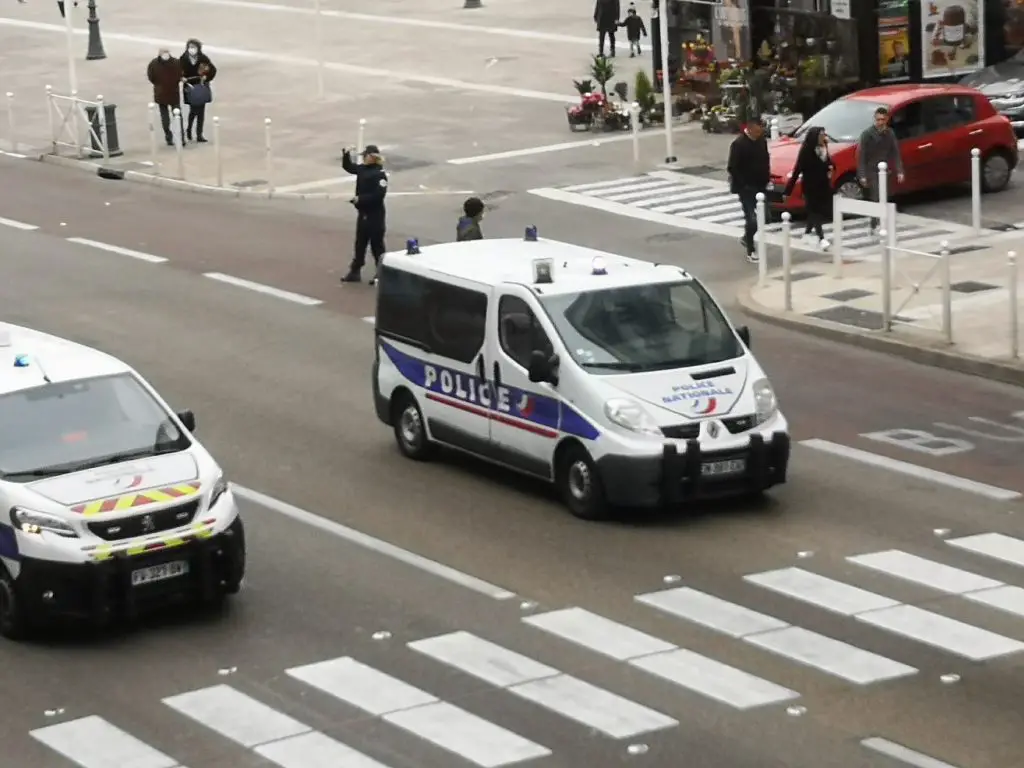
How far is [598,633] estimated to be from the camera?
13414mm

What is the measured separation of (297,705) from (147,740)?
906 millimetres

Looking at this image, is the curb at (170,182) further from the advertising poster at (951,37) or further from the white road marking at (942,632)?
the white road marking at (942,632)

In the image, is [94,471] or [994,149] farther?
[994,149]

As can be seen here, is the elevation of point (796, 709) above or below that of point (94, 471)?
below

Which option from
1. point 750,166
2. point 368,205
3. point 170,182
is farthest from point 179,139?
point 750,166

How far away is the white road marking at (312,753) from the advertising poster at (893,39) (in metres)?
26.8

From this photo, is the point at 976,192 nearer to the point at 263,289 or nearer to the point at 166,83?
the point at 263,289

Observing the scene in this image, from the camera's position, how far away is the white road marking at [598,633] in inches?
515

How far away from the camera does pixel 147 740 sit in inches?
468

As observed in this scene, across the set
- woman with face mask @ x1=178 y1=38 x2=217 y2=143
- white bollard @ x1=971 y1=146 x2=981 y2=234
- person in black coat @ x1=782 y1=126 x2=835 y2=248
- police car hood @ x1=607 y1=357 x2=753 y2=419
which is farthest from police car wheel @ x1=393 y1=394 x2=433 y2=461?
woman with face mask @ x1=178 y1=38 x2=217 y2=143

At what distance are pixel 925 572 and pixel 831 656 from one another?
6.28 feet

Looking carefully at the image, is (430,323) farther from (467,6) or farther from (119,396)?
(467,6)

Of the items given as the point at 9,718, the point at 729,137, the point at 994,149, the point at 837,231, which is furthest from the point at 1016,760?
the point at 729,137

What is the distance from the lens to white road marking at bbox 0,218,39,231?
31219 mm
